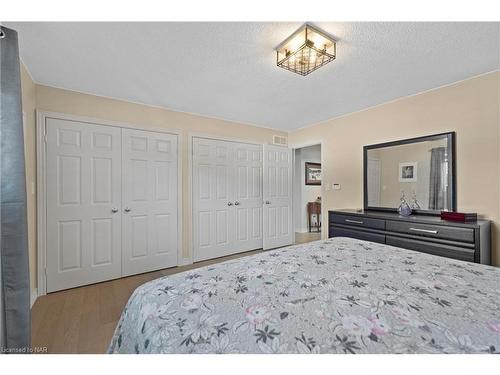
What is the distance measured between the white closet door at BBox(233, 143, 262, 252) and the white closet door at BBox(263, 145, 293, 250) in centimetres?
13

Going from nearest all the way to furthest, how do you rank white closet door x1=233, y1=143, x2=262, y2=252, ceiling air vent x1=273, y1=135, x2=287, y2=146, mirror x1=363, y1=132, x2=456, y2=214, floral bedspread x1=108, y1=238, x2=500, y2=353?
floral bedspread x1=108, y1=238, x2=500, y2=353, mirror x1=363, y1=132, x2=456, y2=214, white closet door x1=233, y1=143, x2=262, y2=252, ceiling air vent x1=273, y1=135, x2=287, y2=146

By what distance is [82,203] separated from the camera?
2.66 meters

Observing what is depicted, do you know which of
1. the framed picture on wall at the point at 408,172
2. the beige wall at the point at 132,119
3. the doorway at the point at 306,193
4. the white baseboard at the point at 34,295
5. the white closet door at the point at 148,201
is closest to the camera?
the white baseboard at the point at 34,295

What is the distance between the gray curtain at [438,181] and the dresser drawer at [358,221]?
0.60 metres

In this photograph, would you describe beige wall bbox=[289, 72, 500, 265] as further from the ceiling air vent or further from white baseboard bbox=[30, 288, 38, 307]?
white baseboard bbox=[30, 288, 38, 307]

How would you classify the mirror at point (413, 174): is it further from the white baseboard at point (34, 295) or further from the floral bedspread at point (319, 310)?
the white baseboard at point (34, 295)

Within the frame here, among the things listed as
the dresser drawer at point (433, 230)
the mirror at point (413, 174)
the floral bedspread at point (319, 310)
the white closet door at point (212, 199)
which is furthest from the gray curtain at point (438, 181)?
the white closet door at point (212, 199)

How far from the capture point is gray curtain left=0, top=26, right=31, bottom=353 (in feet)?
4.29

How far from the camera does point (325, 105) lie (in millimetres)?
3104

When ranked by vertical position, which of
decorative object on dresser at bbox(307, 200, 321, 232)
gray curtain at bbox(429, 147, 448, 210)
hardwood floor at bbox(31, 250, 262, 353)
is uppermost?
gray curtain at bbox(429, 147, 448, 210)

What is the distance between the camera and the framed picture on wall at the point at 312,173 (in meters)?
5.92

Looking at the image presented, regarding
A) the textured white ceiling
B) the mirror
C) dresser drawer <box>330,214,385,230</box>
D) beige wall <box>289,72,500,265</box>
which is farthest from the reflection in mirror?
the textured white ceiling
